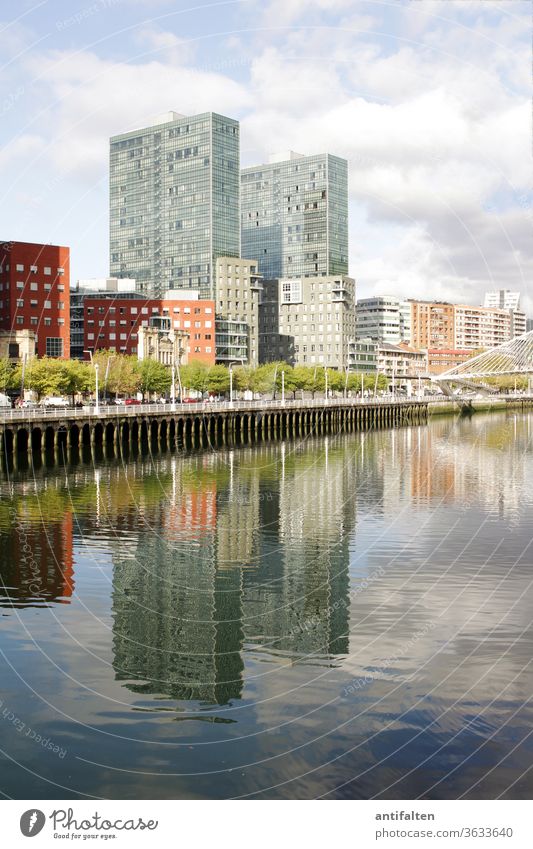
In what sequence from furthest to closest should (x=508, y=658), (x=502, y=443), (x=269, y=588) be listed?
(x=502, y=443), (x=269, y=588), (x=508, y=658)

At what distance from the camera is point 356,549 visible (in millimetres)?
38875

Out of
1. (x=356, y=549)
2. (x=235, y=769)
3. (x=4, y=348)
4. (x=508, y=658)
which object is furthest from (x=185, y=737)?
(x=4, y=348)

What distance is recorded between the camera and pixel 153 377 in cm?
13550

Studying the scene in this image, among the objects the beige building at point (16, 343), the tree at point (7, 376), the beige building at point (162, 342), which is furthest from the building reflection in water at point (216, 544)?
the beige building at point (162, 342)

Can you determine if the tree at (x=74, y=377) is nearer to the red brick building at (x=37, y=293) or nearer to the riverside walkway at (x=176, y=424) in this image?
the riverside walkway at (x=176, y=424)

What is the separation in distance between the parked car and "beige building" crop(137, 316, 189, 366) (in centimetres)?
4182

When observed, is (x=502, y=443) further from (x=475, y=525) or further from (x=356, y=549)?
(x=356, y=549)

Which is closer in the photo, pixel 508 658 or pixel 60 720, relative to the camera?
pixel 60 720

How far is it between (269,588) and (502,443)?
78196 millimetres

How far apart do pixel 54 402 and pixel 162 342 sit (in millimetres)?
58088

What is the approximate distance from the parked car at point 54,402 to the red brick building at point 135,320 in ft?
164

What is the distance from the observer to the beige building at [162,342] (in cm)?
16075

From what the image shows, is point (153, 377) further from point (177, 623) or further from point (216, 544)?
point (177, 623)

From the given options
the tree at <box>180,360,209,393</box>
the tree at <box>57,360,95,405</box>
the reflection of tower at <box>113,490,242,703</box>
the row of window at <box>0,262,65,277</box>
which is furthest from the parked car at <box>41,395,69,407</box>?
the reflection of tower at <box>113,490,242,703</box>
